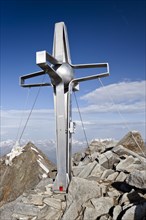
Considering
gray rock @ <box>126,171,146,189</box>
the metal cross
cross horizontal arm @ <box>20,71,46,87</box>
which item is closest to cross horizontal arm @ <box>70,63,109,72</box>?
the metal cross

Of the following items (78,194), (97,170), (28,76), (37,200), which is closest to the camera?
(78,194)

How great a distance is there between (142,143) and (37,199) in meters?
7.85

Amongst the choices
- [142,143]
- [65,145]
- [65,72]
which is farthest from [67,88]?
[142,143]

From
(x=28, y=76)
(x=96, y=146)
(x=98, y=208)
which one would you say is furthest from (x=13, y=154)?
(x=98, y=208)

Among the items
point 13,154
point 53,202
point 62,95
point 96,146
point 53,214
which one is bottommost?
point 53,214

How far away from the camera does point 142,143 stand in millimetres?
14102

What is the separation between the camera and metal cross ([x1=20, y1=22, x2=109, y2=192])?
31.6 feet

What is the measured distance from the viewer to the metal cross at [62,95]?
31.6ft

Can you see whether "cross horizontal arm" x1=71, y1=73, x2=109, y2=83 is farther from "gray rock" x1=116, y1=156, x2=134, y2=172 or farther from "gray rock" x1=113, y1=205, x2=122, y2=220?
"gray rock" x1=113, y1=205, x2=122, y2=220

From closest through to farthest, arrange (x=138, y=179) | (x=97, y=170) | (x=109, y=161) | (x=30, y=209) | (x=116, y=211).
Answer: (x=116, y=211), (x=138, y=179), (x=30, y=209), (x=97, y=170), (x=109, y=161)

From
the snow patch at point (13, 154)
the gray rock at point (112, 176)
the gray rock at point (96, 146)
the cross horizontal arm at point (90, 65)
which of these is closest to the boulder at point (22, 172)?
the snow patch at point (13, 154)

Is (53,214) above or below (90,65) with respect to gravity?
below

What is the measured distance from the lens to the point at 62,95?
9.91 m

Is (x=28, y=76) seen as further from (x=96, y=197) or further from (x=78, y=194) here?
(x=96, y=197)
